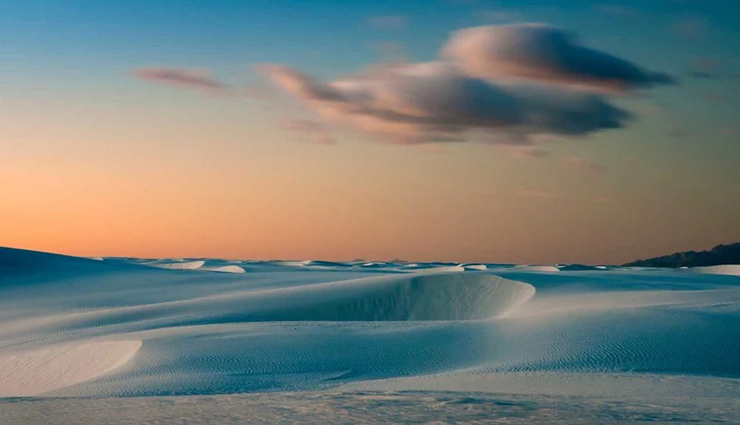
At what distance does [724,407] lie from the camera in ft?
19.1

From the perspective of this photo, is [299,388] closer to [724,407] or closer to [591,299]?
[724,407]

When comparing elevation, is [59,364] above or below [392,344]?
below

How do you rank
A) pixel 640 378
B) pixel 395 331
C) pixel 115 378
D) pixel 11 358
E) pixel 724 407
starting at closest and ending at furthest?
pixel 724 407, pixel 640 378, pixel 115 378, pixel 395 331, pixel 11 358

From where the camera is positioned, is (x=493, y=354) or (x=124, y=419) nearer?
(x=124, y=419)

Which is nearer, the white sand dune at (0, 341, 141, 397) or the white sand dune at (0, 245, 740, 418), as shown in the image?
the white sand dune at (0, 245, 740, 418)

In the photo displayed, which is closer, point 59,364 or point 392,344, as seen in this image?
point 392,344

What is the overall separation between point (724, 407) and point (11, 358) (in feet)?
37.9

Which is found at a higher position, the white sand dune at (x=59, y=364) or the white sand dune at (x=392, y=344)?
the white sand dune at (x=392, y=344)

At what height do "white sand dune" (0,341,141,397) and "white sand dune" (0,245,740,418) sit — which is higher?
"white sand dune" (0,245,740,418)

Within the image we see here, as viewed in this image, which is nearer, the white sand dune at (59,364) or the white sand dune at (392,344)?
the white sand dune at (392,344)

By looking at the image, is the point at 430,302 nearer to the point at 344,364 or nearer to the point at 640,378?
the point at 344,364

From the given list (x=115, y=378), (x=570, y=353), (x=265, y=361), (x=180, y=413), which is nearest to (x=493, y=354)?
(x=570, y=353)

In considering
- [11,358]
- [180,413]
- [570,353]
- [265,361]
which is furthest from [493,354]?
[11,358]

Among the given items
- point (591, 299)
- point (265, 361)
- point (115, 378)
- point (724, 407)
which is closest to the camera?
point (724, 407)
